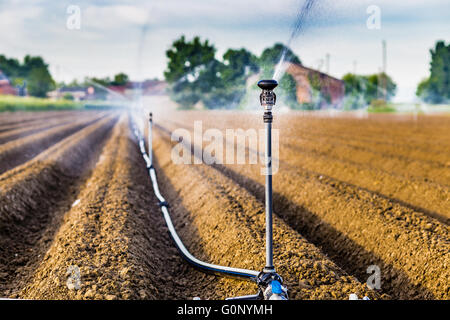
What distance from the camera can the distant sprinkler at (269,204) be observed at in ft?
9.25

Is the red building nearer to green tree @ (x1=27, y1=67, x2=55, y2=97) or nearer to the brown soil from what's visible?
the brown soil

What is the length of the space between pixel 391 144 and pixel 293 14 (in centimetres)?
1168

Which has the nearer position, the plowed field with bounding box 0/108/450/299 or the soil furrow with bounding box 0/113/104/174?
the plowed field with bounding box 0/108/450/299

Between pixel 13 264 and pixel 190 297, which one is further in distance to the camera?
pixel 13 264

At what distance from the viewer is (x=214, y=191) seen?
6688mm

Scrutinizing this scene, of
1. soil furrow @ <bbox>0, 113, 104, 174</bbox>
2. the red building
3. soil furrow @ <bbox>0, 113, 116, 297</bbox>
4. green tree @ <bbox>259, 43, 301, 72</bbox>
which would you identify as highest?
green tree @ <bbox>259, 43, 301, 72</bbox>

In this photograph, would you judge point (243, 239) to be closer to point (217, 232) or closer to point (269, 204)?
point (217, 232)

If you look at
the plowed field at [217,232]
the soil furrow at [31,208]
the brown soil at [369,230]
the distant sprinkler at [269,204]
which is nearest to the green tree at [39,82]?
the soil furrow at [31,208]

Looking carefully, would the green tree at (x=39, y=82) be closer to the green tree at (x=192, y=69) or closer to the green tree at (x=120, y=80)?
the green tree at (x=120, y=80)

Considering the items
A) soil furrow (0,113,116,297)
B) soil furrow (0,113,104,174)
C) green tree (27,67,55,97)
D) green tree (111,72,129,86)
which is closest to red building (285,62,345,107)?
soil furrow (0,113,116,297)

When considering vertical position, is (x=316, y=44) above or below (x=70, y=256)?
above

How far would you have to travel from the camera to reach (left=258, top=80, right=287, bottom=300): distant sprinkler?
2.82 m

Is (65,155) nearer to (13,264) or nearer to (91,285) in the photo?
(13,264)
